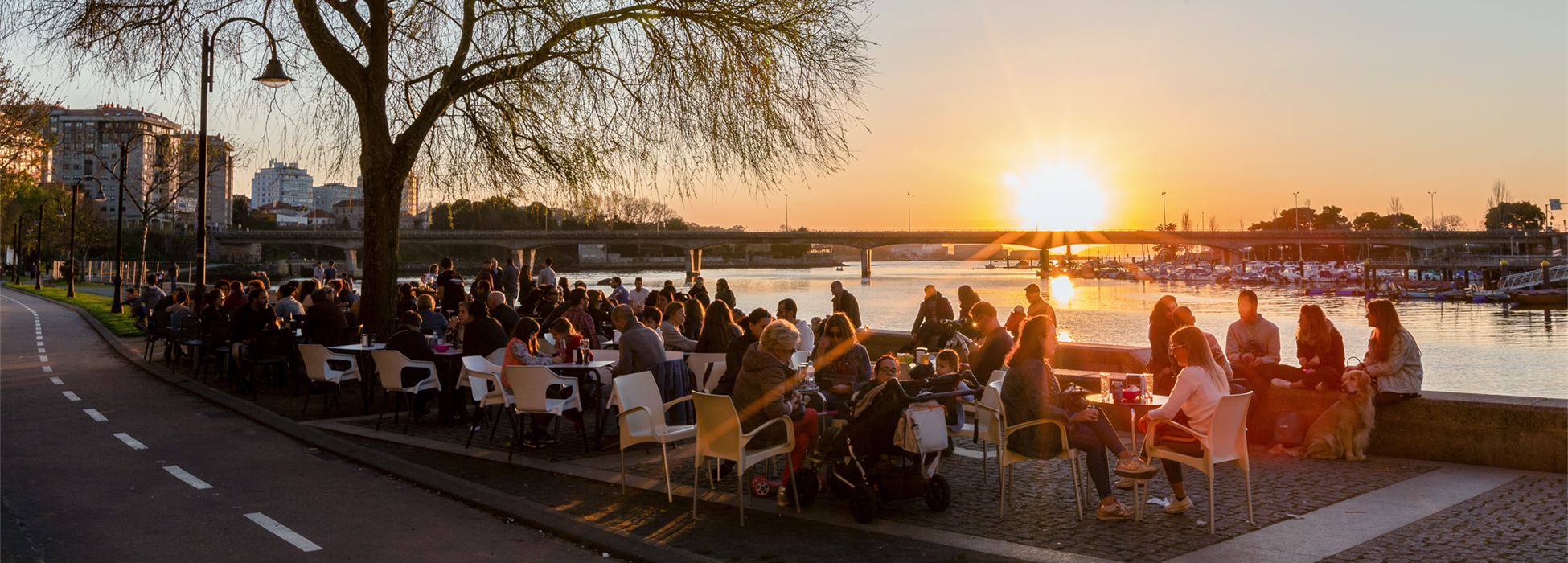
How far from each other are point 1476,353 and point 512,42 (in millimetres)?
41667

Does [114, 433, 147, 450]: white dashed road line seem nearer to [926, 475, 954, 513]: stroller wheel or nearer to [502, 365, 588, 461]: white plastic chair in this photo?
[502, 365, 588, 461]: white plastic chair

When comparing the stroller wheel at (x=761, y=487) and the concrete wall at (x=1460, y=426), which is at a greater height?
the concrete wall at (x=1460, y=426)

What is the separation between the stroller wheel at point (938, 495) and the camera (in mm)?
6258

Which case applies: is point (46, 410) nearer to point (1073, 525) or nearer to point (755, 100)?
point (755, 100)

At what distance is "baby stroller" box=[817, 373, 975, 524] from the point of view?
19.8 ft

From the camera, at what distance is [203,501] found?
21.9 ft

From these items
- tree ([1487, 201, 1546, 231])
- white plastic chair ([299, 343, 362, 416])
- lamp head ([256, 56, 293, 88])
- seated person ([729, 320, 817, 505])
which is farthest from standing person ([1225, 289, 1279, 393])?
tree ([1487, 201, 1546, 231])

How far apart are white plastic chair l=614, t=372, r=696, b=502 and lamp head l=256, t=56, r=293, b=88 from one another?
6.87 metres

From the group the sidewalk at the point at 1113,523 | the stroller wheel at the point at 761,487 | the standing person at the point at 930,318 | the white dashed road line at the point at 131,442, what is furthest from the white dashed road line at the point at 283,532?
the standing person at the point at 930,318

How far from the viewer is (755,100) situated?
32.0 feet

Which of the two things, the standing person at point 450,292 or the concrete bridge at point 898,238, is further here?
the concrete bridge at point 898,238

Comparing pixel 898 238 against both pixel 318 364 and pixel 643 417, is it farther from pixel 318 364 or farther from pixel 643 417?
pixel 643 417

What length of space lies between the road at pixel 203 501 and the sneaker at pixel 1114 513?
316 cm

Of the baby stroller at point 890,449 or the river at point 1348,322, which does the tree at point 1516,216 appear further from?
the baby stroller at point 890,449
